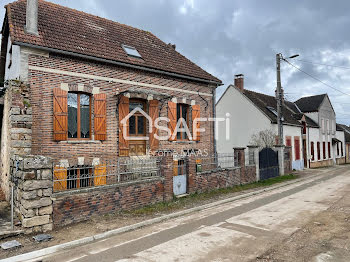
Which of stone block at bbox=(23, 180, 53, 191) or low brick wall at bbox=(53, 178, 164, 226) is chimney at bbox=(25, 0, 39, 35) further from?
low brick wall at bbox=(53, 178, 164, 226)

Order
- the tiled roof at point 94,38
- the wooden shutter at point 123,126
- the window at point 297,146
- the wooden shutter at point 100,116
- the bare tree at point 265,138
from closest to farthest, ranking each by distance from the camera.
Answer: the tiled roof at point 94,38 → the wooden shutter at point 100,116 → the wooden shutter at point 123,126 → the bare tree at point 265,138 → the window at point 297,146

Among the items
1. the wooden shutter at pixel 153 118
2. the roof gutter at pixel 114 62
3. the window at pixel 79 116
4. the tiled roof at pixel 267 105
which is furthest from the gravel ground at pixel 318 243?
the tiled roof at pixel 267 105

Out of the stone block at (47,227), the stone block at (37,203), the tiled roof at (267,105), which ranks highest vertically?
the tiled roof at (267,105)

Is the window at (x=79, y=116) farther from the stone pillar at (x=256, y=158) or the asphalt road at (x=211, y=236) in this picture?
the stone pillar at (x=256, y=158)

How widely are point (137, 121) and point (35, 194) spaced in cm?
684

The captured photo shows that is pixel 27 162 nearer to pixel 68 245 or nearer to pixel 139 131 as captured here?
pixel 68 245

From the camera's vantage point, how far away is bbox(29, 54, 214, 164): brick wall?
9961 mm

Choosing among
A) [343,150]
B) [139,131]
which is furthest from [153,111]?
[343,150]

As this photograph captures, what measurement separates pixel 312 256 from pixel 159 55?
1246 cm

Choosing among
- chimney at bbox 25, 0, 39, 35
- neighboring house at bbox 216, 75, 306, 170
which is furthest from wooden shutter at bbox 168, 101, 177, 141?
neighboring house at bbox 216, 75, 306, 170

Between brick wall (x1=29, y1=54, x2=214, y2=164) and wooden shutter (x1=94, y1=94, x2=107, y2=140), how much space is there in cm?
24

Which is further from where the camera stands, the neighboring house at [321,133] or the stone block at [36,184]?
the neighboring house at [321,133]

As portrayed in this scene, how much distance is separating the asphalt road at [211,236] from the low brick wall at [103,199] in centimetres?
149

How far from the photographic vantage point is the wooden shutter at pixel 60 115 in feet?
33.5
